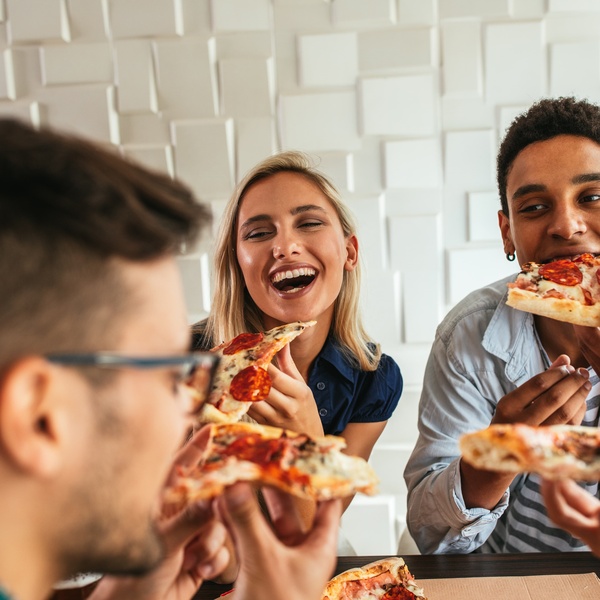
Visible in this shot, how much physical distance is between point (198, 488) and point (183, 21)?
10.4 ft

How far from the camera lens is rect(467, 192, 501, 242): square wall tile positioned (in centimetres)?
368

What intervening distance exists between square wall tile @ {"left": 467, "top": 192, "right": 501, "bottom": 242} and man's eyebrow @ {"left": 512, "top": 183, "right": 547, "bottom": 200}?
166 cm

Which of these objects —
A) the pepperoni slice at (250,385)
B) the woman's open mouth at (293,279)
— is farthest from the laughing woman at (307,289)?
the pepperoni slice at (250,385)

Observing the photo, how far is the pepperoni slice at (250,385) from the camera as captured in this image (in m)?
1.81

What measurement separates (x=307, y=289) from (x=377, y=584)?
42.2 inches

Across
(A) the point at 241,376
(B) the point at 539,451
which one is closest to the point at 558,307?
(B) the point at 539,451

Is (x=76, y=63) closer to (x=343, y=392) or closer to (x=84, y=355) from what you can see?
(x=343, y=392)

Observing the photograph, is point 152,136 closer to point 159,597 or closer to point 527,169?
point 527,169

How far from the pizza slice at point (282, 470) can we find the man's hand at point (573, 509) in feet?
1.00

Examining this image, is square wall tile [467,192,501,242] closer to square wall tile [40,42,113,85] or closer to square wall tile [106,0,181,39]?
square wall tile [106,0,181,39]

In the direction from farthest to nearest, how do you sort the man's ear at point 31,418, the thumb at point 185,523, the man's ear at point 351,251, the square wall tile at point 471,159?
the square wall tile at point 471,159
the man's ear at point 351,251
the thumb at point 185,523
the man's ear at point 31,418

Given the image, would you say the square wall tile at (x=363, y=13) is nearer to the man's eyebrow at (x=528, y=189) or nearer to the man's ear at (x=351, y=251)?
the man's ear at (x=351, y=251)

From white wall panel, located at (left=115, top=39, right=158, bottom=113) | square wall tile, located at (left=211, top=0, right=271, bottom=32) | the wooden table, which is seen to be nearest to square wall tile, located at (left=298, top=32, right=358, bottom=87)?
square wall tile, located at (left=211, top=0, right=271, bottom=32)

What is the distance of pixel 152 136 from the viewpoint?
12.6 ft
